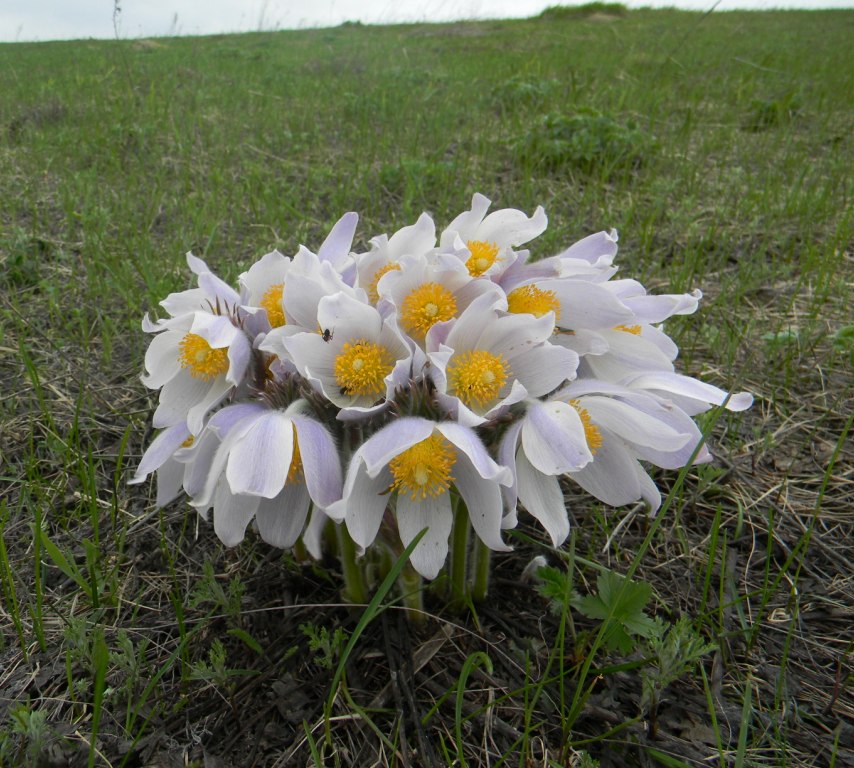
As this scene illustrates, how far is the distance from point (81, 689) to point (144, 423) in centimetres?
95

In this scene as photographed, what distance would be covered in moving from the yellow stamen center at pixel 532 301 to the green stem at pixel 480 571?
0.45 meters

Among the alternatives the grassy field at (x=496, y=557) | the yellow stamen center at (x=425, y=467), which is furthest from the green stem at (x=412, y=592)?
the yellow stamen center at (x=425, y=467)

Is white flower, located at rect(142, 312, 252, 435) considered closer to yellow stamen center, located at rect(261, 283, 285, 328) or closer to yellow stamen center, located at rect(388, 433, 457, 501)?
yellow stamen center, located at rect(261, 283, 285, 328)

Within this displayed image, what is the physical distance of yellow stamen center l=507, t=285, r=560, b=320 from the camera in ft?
3.87

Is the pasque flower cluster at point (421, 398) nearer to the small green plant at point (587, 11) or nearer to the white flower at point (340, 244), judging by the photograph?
the white flower at point (340, 244)

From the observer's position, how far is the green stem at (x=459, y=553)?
1226 mm

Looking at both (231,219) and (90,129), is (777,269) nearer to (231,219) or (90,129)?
(231,219)

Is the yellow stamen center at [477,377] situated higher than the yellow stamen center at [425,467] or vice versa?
the yellow stamen center at [477,377]

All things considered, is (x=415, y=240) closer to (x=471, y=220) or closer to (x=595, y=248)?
(x=471, y=220)

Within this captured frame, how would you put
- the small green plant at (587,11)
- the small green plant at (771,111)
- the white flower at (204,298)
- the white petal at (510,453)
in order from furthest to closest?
1. the small green plant at (587,11)
2. the small green plant at (771,111)
3. the white flower at (204,298)
4. the white petal at (510,453)

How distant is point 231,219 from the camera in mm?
3467

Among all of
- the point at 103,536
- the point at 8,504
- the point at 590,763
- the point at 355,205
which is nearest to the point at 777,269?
the point at 355,205

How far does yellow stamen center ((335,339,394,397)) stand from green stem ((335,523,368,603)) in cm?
27

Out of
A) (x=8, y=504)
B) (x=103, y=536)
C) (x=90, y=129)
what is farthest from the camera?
(x=90, y=129)
